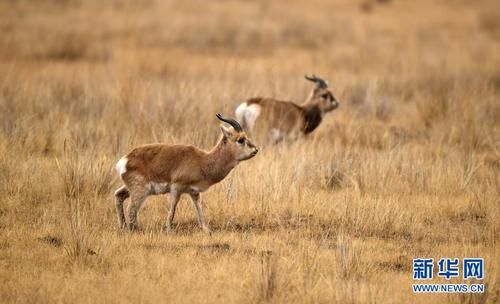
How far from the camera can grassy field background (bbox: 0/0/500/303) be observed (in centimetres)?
712

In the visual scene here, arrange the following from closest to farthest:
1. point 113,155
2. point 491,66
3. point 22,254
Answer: point 22,254 < point 113,155 < point 491,66

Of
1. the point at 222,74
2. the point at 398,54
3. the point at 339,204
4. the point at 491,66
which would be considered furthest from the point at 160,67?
the point at 339,204

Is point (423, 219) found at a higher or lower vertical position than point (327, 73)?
lower

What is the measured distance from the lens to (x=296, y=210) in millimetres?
9180

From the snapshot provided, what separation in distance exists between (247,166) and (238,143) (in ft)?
5.97

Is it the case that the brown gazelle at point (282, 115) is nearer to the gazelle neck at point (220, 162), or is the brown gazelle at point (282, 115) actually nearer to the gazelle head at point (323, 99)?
the gazelle head at point (323, 99)

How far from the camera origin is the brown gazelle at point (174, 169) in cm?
828

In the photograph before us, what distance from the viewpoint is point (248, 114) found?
1230cm

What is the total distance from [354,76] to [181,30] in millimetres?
6219

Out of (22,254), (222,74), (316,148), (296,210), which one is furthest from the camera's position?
(222,74)

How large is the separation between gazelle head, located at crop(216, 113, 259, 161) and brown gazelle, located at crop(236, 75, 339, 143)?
3.43m

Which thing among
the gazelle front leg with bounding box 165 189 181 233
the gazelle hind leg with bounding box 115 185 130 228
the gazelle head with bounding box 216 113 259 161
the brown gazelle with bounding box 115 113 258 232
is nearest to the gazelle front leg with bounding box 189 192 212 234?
the brown gazelle with bounding box 115 113 258 232

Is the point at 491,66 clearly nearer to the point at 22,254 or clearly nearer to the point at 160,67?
the point at 160,67

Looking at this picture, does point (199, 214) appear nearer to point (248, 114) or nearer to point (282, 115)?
point (248, 114)
